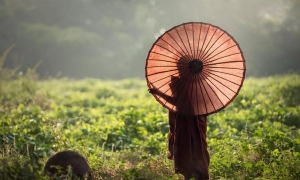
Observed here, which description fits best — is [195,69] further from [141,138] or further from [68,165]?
[141,138]

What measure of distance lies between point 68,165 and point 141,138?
11.0 feet

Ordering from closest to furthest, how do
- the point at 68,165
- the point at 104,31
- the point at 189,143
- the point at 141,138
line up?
the point at 68,165 < the point at 189,143 < the point at 141,138 < the point at 104,31

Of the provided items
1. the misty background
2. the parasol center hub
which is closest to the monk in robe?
the parasol center hub

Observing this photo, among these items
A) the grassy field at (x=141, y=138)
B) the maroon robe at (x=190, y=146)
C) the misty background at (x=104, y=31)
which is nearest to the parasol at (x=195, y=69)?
the maroon robe at (x=190, y=146)

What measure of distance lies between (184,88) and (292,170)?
62.4 inches

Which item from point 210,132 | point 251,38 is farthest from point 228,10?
point 210,132

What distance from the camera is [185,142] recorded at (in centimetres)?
512

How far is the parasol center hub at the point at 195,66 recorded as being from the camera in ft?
16.3

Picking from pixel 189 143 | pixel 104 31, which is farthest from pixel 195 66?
pixel 104 31

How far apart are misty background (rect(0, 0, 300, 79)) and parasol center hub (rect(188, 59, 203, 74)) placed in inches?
807

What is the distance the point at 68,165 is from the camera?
190 inches

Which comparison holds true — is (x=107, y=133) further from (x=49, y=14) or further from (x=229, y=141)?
(x=49, y=14)

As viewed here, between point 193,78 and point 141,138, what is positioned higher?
point 193,78

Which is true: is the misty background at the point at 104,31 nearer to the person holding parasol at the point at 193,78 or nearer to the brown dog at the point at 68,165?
the person holding parasol at the point at 193,78
